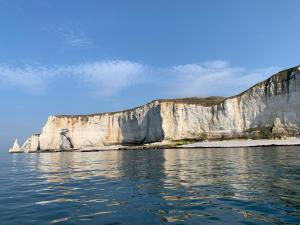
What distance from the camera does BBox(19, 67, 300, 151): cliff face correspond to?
249 feet

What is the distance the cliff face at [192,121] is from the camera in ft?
249

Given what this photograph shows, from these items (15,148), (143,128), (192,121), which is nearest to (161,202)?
(192,121)

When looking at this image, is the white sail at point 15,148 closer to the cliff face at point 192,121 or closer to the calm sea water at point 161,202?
the cliff face at point 192,121

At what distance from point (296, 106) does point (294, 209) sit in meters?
68.6

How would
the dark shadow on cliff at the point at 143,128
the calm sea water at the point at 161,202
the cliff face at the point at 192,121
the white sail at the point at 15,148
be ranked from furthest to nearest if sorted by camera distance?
the white sail at the point at 15,148 < the dark shadow on cliff at the point at 143,128 < the cliff face at the point at 192,121 < the calm sea water at the point at 161,202

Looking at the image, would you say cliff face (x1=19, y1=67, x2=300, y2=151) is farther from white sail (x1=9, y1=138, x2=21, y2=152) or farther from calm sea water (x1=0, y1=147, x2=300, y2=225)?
calm sea water (x1=0, y1=147, x2=300, y2=225)

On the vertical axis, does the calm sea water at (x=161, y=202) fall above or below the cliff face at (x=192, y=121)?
below

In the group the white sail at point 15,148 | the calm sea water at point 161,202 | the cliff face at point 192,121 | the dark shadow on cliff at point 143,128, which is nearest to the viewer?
the calm sea water at point 161,202

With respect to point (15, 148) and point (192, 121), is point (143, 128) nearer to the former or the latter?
point (192, 121)

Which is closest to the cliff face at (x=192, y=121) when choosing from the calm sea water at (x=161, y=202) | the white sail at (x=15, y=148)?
the white sail at (x=15, y=148)

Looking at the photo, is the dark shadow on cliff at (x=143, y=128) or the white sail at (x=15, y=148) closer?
the dark shadow on cliff at (x=143, y=128)

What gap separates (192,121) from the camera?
311 ft

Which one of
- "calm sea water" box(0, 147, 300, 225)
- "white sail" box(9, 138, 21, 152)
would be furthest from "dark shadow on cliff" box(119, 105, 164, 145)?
"calm sea water" box(0, 147, 300, 225)

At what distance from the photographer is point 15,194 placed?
15.7m
